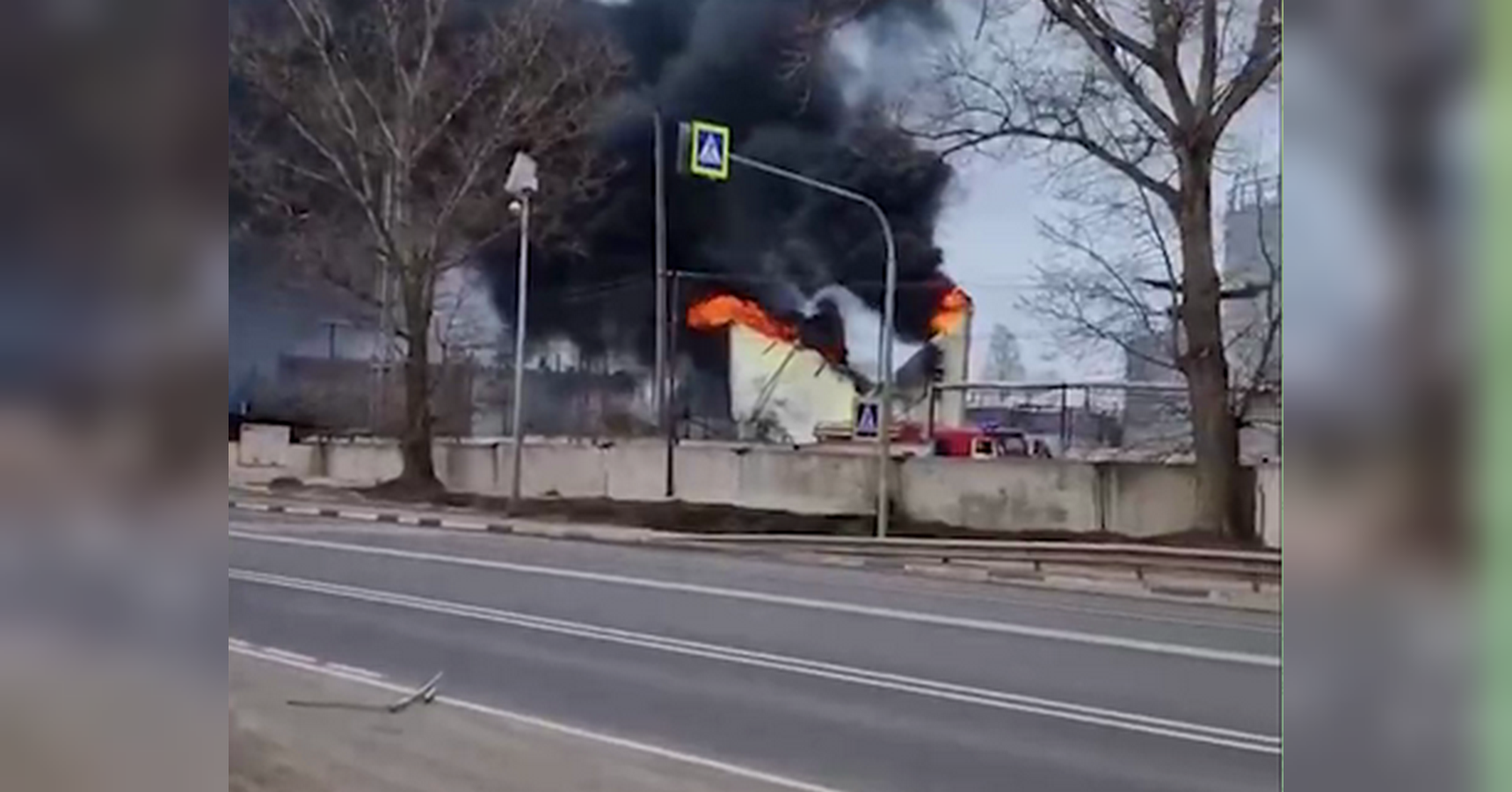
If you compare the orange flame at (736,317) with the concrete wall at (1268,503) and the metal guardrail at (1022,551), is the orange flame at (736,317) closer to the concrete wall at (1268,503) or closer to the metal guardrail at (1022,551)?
the metal guardrail at (1022,551)

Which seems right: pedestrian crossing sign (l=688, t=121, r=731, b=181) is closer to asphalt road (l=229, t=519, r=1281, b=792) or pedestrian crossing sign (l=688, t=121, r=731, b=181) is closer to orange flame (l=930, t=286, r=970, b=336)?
orange flame (l=930, t=286, r=970, b=336)

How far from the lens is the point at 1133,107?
149cm

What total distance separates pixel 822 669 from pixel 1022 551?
25cm

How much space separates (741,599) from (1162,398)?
0.51 m

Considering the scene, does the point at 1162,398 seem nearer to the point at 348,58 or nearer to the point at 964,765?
the point at 964,765

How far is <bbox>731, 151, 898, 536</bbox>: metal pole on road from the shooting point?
5.02ft

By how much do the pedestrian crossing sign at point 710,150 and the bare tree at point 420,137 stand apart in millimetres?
113

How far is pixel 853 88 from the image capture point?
60.5 inches

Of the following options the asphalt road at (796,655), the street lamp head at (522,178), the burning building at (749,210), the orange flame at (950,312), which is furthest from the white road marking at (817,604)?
the street lamp head at (522,178)

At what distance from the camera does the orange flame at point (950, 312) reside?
1531mm

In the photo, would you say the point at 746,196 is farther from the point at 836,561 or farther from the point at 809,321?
the point at 836,561

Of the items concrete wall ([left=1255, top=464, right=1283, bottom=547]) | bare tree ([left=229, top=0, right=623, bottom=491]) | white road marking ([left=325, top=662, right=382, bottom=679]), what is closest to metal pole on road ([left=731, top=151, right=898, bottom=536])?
bare tree ([left=229, top=0, right=623, bottom=491])
